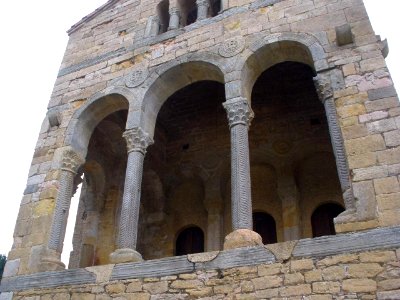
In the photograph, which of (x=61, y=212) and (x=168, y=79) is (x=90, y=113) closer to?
(x=168, y=79)

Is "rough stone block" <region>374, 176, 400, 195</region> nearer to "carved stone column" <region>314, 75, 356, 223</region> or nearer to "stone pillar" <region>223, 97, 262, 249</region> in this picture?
"carved stone column" <region>314, 75, 356, 223</region>

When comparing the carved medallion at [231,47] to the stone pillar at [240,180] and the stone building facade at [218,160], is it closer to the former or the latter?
the stone building facade at [218,160]

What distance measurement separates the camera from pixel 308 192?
9312 mm

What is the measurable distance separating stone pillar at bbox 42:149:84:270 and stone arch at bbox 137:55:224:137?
65.5 inches

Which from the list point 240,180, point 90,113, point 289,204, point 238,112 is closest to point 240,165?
point 240,180

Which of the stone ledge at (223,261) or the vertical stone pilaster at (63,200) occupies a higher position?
the vertical stone pilaster at (63,200)

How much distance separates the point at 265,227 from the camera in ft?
31.0

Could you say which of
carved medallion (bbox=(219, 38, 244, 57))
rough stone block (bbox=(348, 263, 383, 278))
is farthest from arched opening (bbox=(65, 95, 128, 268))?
rough stone block (bbox=(348, 263, 383, 278))

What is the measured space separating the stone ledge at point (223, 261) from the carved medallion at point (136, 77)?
12.4ft

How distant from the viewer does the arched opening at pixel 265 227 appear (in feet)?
30.4

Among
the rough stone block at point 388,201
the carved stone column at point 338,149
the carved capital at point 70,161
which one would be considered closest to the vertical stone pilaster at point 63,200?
the carved capital at point 70,161

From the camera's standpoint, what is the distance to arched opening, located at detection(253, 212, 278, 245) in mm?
9273

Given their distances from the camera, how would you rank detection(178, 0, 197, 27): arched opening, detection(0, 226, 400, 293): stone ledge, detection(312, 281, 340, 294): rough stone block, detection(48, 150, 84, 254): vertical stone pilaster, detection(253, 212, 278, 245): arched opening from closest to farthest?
detection(312, 281, 340, 294): rough stone block → detection(0, 226, 400, 293): stone ledge → detection(48, 150, 84, 254): vertical stone pilaster → detection(253, 212, 278, 245): arched opening → detection(178, 0, 197, 27): arched opening

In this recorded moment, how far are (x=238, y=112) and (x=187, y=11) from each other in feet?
14.3
